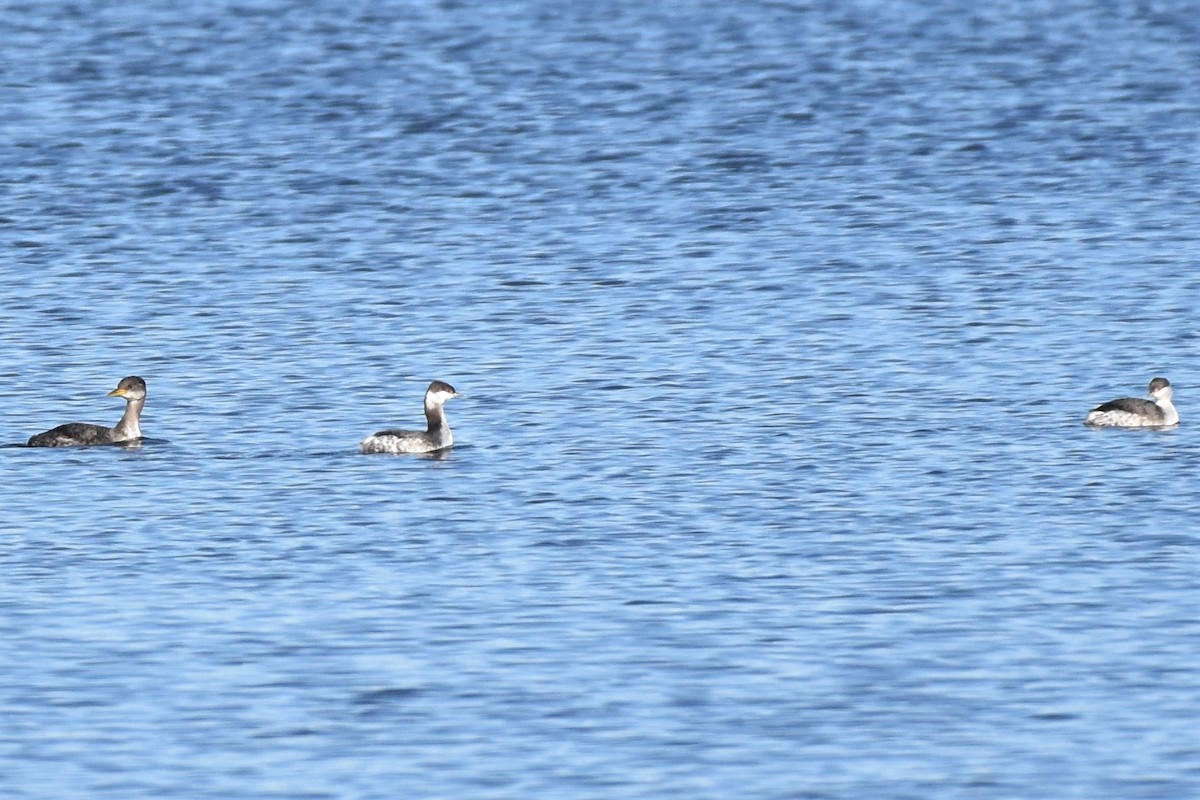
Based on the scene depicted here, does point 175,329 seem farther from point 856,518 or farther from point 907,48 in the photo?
point 907,48

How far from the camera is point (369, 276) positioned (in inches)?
1328

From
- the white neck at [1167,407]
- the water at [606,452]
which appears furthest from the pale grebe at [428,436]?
the white neck at [1167,407]

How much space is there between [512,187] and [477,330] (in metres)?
12.2

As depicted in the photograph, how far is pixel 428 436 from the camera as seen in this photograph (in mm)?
24312

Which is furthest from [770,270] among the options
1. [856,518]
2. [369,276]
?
[856,518]

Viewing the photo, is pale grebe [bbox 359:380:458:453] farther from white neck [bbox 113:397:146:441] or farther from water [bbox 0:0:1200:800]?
white neck [bbox 113:397:146:441]

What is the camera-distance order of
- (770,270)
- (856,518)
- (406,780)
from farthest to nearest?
(770,270) < (856,518) < (406,780)

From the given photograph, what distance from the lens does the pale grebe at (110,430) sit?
2425cm

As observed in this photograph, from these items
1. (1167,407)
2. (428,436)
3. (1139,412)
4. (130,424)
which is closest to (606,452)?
(428,436)

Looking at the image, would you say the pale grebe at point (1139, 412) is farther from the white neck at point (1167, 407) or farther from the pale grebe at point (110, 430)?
the pale grebe at point (110, 430)

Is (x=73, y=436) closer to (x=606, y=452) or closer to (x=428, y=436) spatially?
(x=428, y=436)

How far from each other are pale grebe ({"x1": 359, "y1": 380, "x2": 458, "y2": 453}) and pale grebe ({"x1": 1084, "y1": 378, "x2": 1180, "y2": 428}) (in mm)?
5994

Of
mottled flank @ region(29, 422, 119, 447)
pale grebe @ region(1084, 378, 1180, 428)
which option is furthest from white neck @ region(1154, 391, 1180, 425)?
A: mottled flank @ region(29, 422, 119, 447)

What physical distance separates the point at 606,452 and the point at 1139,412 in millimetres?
4890
